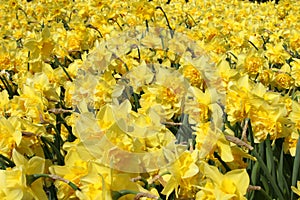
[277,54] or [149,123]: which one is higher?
[149,123]

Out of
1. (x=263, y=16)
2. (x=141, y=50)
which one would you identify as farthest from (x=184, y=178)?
(x=263, y=16)

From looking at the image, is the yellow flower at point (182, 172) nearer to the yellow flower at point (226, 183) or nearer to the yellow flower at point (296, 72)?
the yellow flower at point (226, 183)

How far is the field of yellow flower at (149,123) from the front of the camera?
58.4 inches

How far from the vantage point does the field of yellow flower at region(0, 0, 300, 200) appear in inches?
58.4

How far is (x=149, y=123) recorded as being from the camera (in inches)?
69.1

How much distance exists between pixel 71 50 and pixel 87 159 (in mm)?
2184

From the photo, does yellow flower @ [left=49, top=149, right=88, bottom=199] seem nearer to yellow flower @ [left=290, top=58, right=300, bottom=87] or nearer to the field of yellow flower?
the field of yellow flower

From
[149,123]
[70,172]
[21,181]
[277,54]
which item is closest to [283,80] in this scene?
[277,54]

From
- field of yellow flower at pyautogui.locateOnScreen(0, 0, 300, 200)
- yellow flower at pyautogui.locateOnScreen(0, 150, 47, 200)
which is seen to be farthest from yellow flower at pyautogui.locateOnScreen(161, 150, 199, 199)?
yellow flower at pyautogui.locateOnScreen(0, 150, 47, 200)

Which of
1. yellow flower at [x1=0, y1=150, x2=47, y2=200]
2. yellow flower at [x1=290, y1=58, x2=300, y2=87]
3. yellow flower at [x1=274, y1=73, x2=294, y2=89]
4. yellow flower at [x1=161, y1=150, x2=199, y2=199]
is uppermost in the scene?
yellow flower at [x1=161, y1=150, x2=199, y2=199]

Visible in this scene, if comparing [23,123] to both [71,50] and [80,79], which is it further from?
[71,50]

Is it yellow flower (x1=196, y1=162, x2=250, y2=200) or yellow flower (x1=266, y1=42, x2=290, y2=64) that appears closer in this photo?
yellow flower (x1=196, y1=162, x2=250, y2=200)

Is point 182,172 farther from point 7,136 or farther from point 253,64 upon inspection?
point 253,64

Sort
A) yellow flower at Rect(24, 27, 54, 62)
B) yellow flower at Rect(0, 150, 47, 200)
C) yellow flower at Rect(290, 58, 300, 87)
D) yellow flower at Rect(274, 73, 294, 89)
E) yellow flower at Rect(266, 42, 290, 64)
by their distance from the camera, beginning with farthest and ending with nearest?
yellow flower at Rect(266, 42, 290, 64)
yellow flower at Rect(24, 27, 54, 62)
yellow flower at Rect(274, 73, 294, 89)
yellow flower at Rect(290, 58, 300, 87)
yellow flower at Rect(0, 150, 47, 200)
